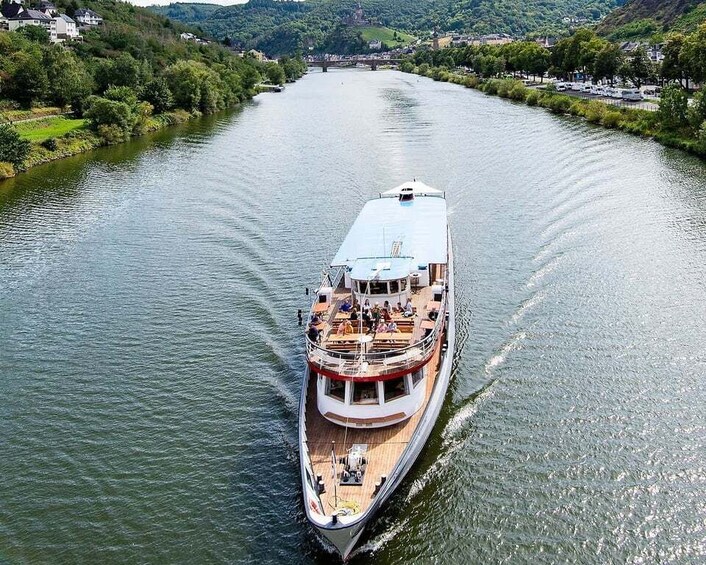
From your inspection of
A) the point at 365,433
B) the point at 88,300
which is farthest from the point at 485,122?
the point at 365,433

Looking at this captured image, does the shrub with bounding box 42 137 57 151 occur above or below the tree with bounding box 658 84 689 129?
below

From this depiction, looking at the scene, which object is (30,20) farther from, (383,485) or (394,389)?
(383,485)

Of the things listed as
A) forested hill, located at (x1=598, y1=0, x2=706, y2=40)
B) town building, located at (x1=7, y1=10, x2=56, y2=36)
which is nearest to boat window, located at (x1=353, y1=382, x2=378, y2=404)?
town building, located at (x1=7, y1=10, x2=56, y2=36)

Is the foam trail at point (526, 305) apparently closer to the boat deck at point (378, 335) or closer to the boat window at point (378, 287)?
the boat deck at point (378, 335)

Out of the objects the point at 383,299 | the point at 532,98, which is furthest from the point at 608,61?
the point at 383,299

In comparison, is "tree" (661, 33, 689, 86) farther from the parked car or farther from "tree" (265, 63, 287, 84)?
"tree" (265, 63, 287, 84)

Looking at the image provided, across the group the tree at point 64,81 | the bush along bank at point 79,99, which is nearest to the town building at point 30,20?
the bush along bank at point 79,99

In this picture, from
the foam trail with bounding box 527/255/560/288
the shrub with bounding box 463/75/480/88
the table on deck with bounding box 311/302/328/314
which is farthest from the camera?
the shrub with bounding box 463/75/480/88
